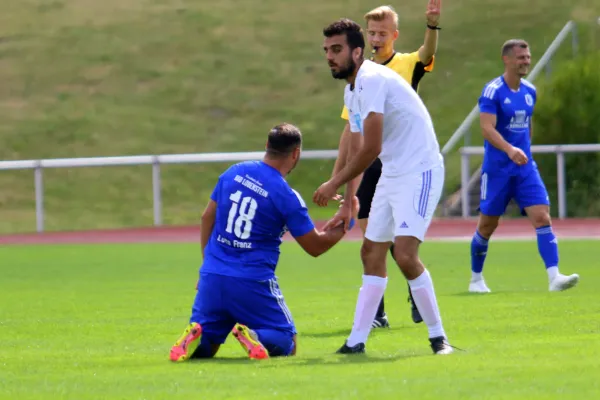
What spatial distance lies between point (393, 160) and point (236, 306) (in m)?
1.33

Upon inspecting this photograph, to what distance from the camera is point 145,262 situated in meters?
18.7

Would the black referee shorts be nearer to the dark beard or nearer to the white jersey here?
the white jersey

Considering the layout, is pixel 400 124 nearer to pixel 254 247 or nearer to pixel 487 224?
pixel 254 247

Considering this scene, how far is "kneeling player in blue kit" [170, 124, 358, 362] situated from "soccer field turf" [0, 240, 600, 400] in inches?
9.6

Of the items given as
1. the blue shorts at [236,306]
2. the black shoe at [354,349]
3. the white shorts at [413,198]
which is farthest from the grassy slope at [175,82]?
the white shorts at [413,198]

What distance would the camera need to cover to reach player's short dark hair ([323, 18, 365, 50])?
8.20 metres

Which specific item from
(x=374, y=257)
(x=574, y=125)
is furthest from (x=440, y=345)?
(x=574, y=125)

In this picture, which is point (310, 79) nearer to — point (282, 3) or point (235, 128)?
point (235, 128)

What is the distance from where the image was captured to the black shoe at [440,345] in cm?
819

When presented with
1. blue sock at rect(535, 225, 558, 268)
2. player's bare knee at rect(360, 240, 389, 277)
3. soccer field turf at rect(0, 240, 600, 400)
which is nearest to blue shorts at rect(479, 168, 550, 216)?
blue sock at rect(535, 225, 558, 268)

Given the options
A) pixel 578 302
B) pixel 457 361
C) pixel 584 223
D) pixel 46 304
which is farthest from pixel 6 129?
pixel 457 361

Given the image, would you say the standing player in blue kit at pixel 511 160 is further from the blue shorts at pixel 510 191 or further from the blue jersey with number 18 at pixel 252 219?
the blue jersey with number 18 at pixel 252 219

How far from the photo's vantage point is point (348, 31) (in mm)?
8211

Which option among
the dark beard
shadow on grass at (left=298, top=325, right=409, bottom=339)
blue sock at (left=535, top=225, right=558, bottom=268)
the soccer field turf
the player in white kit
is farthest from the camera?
blue sock at (left=535, top=225, right=558, bottom=268)
